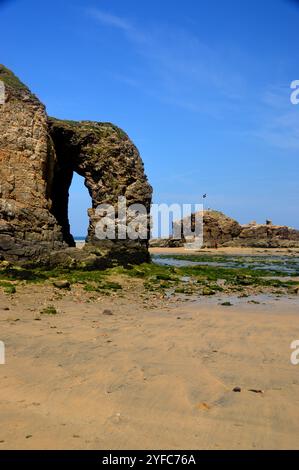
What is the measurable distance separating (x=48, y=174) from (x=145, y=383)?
1601 cm

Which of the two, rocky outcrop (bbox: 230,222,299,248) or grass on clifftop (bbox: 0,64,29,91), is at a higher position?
grass on clifftop (bbox: 0,64,29,91)

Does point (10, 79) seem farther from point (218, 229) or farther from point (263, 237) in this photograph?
point (263, 237)

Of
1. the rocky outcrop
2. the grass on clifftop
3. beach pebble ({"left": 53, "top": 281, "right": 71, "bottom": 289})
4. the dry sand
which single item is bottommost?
the dry sand

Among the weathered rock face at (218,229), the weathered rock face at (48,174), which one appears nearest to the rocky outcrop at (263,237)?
the weathered rock face at (218,229)

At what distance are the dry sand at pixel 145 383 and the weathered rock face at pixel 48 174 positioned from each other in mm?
7696

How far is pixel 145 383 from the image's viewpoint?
530cm

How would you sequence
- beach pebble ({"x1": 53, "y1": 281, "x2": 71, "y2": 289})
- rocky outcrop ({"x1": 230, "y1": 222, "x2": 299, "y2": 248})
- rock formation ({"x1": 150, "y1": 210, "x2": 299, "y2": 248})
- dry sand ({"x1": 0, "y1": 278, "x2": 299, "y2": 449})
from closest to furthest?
1. dry sand ({"x1": 0, "y1": 278, "x2": 299, "y2": 449})
2. beach pebble ({"x1": 53, "y1": 281, "x2": 71, "y2": 289})
3. rock formation ({"x1": 150, "y1": 210, "x2": 299, "y2": 248})
4. rocky outcrop ({"x1": 230, "y1": 222, "x2": 299, "y2": 248})

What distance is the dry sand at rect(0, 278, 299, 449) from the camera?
151 inches

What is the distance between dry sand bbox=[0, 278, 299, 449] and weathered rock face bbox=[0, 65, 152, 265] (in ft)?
25.2

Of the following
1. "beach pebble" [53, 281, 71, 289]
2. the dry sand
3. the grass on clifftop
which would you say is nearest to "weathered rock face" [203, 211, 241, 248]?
the grass on clifftop

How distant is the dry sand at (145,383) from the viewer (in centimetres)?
382

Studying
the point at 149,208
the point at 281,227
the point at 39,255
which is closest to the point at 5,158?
the point at 39,255

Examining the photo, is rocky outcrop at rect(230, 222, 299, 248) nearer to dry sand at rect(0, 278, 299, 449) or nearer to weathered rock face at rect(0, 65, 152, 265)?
weathered rock face at rect(0, 65, 152, 265)

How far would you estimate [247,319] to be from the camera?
1055 cm
